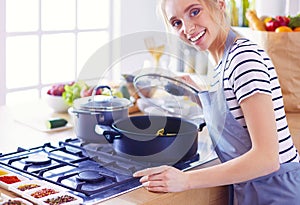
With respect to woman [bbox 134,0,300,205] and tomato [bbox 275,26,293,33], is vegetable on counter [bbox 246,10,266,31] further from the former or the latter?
woman [bbox 134,0,300,205]

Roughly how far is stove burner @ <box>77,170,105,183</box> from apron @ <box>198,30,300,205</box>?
36 centimetres

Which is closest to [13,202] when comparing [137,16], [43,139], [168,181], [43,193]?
[43,193]

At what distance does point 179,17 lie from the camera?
1499mm

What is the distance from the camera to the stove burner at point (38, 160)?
1.58 meters

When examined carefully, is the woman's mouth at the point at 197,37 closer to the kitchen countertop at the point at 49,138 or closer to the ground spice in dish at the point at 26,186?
the kitchen countertop at the point at 49,138

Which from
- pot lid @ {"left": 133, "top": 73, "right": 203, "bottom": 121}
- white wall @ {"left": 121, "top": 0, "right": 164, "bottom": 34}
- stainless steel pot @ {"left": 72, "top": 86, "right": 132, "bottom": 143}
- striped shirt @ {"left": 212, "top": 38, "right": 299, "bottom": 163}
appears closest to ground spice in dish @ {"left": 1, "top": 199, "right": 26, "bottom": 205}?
stainless steel pot @ {"left": 72, "top": 86, "right": 132, "bottom": 143}

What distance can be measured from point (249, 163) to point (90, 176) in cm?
41

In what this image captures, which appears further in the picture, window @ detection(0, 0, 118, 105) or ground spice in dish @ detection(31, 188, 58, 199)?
window @ detection(0, 0, 118, 105)

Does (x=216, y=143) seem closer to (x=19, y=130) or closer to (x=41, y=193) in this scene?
(x=41, y=193)

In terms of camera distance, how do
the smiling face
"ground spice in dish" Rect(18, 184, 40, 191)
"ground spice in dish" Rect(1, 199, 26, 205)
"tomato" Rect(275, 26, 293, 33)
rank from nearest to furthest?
"ground spice in dish" Rect(1, 199, 26, 205), "ground spice in dish" Rect(18, 184, 40, 191), the smiling face, "tomato" Rect(275, 26, 293, 33)

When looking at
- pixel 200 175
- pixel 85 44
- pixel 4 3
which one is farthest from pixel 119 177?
pixel 85 44

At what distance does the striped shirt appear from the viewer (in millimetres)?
1387

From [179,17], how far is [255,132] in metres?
0.37

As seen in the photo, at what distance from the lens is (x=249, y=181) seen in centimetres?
155
